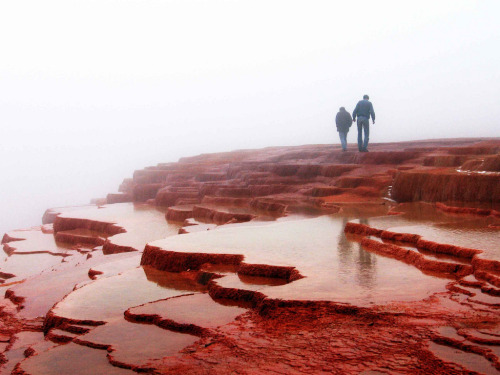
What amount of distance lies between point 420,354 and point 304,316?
1.12 metres

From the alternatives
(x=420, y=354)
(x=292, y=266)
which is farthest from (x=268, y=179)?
(x=420, y=354)

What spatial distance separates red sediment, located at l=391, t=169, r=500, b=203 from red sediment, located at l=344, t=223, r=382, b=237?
2.89m

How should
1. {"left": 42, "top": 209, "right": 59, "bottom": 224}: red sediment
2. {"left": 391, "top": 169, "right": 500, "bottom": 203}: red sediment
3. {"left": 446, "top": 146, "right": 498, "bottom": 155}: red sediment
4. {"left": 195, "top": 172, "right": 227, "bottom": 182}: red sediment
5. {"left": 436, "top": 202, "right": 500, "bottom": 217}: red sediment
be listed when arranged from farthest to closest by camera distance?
{"left": 195, "top": 172, "right": 227, "bottom": 182}: red sediment → {"left": 42, "top": 209, "right": 59, "bottom": 224}: red sediment → {"left": 446, "top": 146, "right": 498, "bottom": 155}: red sediment → {"left": 391, "top": 169, "right": 500, "bottom": 203}: red sediment → {"left": 436, "top": 202, "right": 500, "bottom": 217}: red sediment

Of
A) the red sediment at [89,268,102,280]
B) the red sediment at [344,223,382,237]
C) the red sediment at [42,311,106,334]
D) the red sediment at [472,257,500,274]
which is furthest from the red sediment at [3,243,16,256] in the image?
the red sediment at [472,257,500,274]

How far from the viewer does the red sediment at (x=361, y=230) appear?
7916mm

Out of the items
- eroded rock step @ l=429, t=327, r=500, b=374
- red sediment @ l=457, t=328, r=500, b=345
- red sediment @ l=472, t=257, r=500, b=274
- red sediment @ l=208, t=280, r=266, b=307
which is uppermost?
red sediment @ l=472, t=257, r=500, b=274

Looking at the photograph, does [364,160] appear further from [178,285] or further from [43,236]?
[178,285]

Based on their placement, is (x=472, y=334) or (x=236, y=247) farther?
(x=236, y=247)

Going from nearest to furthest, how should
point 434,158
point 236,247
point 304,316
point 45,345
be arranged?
point 304,316
point 45,345
point 236,247
point 434,158

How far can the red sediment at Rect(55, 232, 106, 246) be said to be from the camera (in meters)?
12.9

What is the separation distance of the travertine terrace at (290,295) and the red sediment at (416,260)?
0.7 inches

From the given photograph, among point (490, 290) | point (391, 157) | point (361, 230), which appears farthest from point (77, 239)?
point (490, 290)

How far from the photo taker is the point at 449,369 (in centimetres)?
348

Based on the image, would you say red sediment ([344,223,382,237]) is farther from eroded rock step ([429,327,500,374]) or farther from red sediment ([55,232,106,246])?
red sediment ([55,232,106,246])
